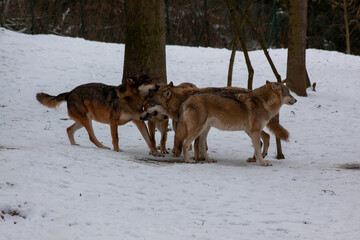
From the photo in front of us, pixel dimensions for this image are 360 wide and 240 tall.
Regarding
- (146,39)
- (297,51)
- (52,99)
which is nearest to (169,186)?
(52,99)

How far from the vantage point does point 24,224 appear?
4840mm

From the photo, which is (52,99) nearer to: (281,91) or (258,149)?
(258,149)

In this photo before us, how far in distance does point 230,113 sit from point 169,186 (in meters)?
2.50

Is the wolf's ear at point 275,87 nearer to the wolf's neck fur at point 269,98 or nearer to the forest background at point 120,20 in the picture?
the wolf's neck fur at point 269,98

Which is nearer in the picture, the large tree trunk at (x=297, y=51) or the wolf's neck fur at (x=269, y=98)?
the wolf's neck fur at (x=269, y=98)

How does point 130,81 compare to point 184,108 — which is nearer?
point 184,108

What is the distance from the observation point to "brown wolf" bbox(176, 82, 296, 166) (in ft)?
28.2

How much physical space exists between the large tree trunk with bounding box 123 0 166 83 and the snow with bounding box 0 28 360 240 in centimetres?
170

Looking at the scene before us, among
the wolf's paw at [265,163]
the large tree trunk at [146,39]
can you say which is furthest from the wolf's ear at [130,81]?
the wolf's paw at [265,163]

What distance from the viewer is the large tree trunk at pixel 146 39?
10758 mm

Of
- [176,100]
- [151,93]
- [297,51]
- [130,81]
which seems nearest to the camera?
[176,100]

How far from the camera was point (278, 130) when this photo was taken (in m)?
9.32

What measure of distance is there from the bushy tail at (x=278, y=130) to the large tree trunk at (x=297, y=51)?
7.07 m

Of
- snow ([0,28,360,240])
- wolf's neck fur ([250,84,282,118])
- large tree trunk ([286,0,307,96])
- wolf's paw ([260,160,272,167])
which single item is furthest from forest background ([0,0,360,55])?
wolf's paw ([260,160,272,167])
